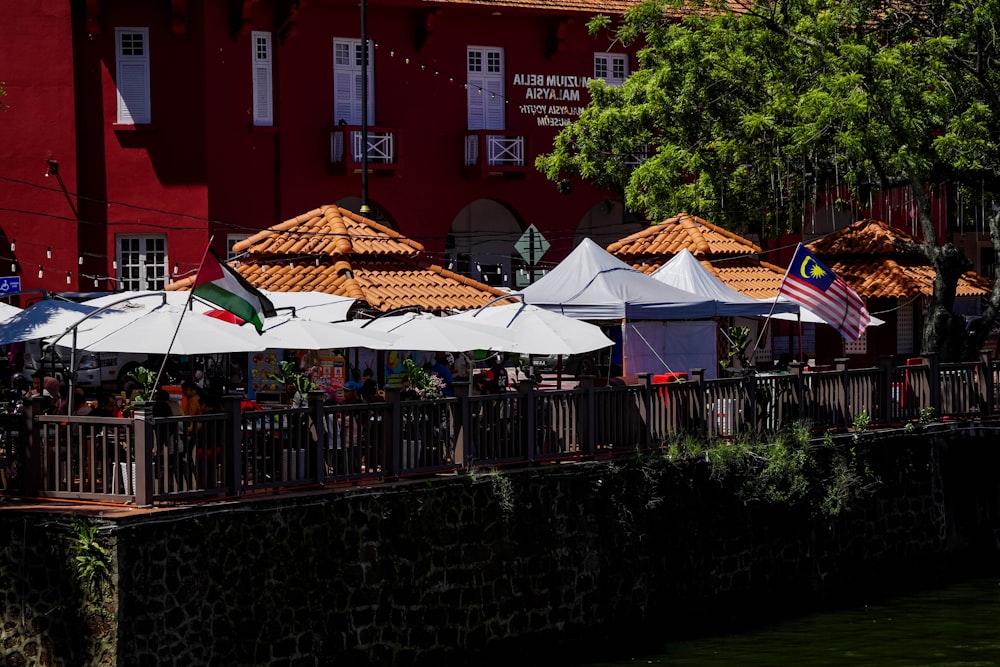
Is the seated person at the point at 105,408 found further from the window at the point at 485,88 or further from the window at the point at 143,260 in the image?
Answer: the window at the point at 485,88

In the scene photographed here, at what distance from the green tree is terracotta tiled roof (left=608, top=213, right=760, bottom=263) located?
1.19ft

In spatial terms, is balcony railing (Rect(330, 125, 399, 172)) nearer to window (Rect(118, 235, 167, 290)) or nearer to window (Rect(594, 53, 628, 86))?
window (Rect(118, 235, 167, 290))

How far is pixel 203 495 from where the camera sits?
16.0 m

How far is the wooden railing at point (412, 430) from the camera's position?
1584cm

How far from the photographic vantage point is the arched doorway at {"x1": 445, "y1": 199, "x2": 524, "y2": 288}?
3775 cm

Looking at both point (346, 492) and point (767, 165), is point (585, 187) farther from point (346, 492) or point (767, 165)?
point (346, 492)

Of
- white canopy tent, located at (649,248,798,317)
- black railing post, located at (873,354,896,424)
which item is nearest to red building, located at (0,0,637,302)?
white canopy tent, located at (649,248,798,317)

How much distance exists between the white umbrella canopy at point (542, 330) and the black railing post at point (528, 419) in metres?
1.39

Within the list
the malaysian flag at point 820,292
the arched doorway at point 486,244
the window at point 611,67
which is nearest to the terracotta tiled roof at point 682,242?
the malaysian flag at point 820,292

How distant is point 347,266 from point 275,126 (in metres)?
9.60

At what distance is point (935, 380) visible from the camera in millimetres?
24938

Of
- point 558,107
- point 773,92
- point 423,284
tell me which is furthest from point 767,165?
point 558,107

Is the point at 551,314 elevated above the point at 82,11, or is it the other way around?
the point at 82,11

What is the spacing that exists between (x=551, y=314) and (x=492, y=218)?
16953 millimetres
